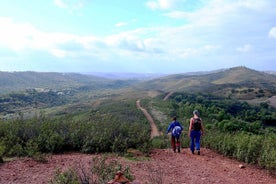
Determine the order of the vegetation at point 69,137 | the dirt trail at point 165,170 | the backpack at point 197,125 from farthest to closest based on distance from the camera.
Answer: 1. the backpack at point 197,125
2. the vegetation at point 69,137
3. the dirt trail at point 165,170

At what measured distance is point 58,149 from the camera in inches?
411

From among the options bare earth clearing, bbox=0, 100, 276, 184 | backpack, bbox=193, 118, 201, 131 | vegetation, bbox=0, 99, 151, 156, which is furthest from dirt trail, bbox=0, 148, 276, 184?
backpack, bbox=193, 118, 201, 131

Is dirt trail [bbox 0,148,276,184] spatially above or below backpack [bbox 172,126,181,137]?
below

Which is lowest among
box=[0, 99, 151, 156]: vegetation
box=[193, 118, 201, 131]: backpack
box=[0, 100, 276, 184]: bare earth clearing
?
box=[0, 100, 276, 184]: bare earth clearing

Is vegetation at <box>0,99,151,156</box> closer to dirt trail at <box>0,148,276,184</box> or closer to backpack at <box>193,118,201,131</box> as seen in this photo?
dirt trail at <box>0,148,276,184</box>

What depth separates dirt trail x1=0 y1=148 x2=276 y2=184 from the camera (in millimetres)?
7484

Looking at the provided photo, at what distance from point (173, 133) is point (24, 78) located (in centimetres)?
20056

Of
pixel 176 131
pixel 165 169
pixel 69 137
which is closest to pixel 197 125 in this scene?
pixel 176 131

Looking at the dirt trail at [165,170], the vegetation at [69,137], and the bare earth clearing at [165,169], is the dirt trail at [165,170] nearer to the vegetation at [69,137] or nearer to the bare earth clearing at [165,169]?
the bare earth clearing at [165,169]

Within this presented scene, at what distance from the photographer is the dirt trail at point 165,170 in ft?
24.6

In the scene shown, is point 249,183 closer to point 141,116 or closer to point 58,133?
point 58,133

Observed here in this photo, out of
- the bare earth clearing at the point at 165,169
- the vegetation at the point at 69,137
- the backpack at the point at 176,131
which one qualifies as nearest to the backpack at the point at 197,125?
the backpack at the point at 176,131

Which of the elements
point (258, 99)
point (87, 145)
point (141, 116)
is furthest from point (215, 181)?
point (258, 99)

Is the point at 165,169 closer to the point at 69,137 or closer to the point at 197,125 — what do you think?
the point at 197,125
